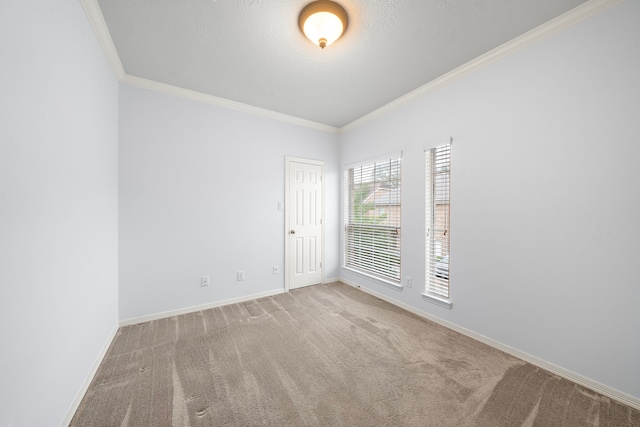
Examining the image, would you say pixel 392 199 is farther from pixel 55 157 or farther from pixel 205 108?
pixel 55 157

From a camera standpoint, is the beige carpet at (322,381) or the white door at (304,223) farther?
the white door at (304,223)

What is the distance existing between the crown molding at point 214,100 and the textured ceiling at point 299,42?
8 centimetres

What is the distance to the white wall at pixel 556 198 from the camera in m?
1.65

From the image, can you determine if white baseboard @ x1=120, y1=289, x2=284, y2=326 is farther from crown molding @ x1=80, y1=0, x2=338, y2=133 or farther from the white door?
crown molding @ x1=80, y1=0, x2=338, y2=133

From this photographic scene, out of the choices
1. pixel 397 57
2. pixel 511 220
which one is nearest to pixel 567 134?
pixel 511 220

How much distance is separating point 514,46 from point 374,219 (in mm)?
2461

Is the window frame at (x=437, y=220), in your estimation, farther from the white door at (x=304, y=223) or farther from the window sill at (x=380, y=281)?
the white door at (x=304, y=223)

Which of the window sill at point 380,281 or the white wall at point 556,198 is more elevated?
the white wall at point 556,198

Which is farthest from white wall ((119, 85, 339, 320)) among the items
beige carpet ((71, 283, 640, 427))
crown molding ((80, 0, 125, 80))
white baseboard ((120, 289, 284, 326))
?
beige carpet ((71, 283, 640, 427))

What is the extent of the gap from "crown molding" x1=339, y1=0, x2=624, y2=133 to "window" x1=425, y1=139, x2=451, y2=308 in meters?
0.72

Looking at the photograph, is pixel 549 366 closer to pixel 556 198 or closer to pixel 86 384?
pixel 556 198

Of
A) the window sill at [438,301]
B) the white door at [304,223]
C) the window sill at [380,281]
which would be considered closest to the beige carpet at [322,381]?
the window sill at [438,301]

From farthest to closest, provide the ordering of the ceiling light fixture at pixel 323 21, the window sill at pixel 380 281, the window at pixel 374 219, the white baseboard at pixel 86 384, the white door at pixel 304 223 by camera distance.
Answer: the white door at pixel 304 223 < the window at pixel 374 219 < the window sill at pixel 380 281 < the ceiling light fixture at pixel 323 21 < the white baseboard at pixel 86 384

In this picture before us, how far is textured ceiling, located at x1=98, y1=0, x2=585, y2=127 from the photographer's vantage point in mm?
1796
